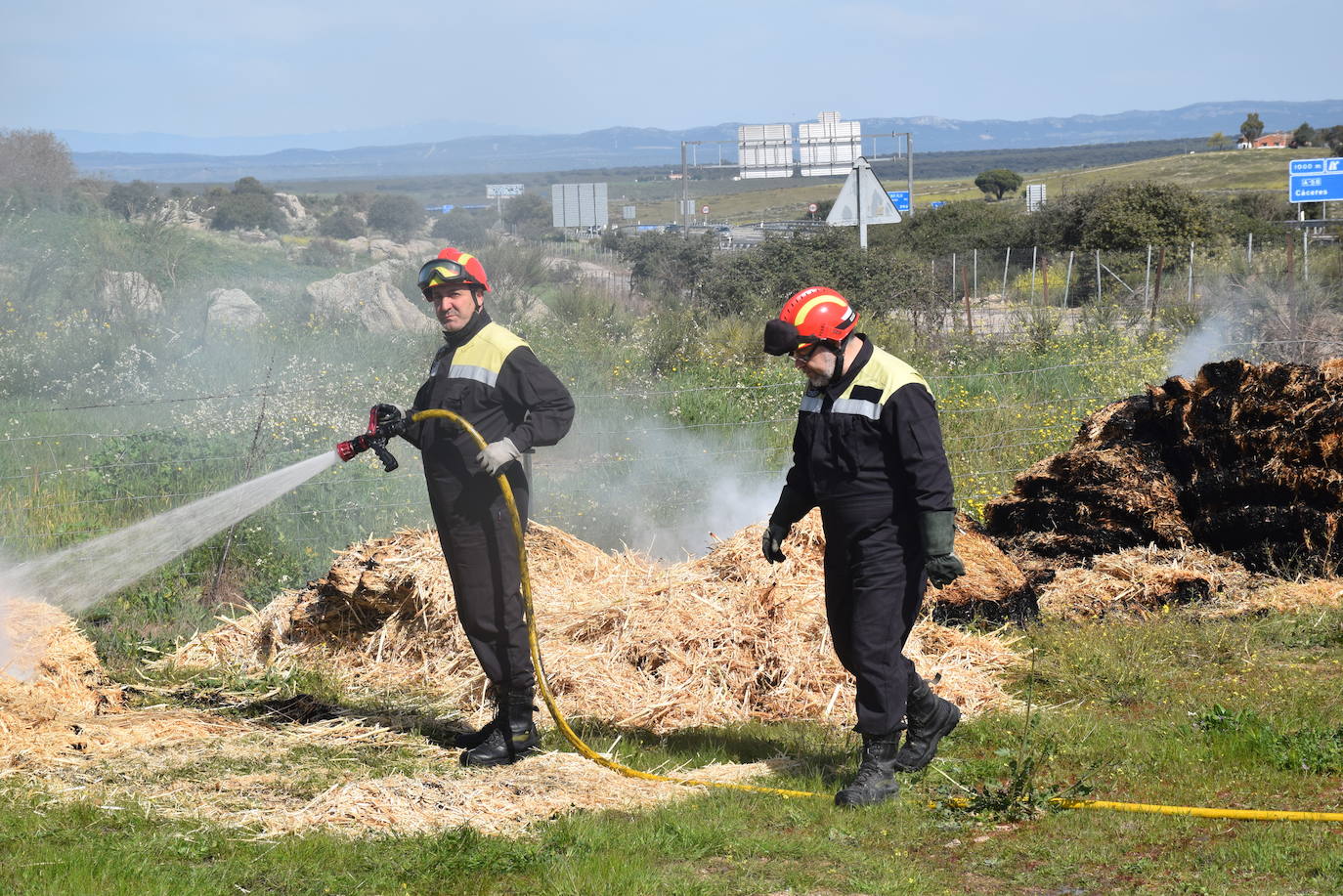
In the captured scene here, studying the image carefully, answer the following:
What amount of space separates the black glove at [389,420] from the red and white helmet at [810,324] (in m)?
1.73

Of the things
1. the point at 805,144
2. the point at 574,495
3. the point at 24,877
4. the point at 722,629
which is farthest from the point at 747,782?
the point at 805,144

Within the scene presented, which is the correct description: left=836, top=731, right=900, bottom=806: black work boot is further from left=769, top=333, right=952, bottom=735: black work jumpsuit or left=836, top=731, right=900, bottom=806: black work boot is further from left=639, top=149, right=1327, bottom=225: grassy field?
left=639, top=149, right=1327, bottom=225: grassy field

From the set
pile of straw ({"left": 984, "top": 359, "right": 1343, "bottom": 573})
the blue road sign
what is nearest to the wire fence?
the blue road sign

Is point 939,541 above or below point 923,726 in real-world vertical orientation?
above

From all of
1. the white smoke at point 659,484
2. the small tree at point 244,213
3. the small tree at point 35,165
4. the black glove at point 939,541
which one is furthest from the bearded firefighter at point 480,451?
the small tree at point 244,213

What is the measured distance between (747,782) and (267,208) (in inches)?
2128

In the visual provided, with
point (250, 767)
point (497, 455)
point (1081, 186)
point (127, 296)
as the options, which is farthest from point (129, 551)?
point (1081, 186)

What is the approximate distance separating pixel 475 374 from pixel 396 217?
176ft

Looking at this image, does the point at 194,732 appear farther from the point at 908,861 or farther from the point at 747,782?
the point at 908,861

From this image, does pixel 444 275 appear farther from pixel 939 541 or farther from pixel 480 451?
pixel 939 541

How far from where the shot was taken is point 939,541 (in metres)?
4.77

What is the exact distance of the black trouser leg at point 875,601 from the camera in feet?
16.2

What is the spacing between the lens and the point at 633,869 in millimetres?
4207

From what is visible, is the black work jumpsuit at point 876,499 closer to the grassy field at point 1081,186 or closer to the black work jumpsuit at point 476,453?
the black work jumpsuit at point 476,453
